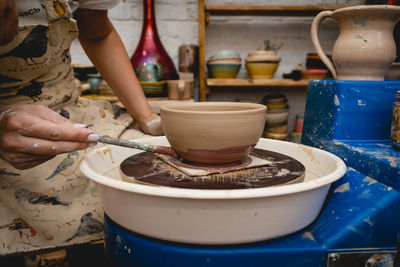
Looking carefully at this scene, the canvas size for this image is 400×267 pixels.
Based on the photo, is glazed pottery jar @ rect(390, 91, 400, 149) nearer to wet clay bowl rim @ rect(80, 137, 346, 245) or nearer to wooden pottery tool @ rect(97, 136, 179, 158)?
wet clay bowl rim @ rect(80, 137, 346, 245)

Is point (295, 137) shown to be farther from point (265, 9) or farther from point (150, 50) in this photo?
point (150, 50)

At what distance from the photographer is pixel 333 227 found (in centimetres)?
48

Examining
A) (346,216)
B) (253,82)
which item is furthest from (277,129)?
(346,216)

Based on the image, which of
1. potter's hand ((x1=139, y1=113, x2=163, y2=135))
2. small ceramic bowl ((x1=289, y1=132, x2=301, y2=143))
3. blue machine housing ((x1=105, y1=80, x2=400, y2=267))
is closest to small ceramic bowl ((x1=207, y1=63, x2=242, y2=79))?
small ceramic bowl ((x1=289, y1=132, x2=301, y2=143))

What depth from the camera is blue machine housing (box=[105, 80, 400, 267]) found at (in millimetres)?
424

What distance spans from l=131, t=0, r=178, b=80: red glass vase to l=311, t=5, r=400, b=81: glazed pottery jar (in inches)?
45.8

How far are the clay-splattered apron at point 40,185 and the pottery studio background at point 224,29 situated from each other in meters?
1.29

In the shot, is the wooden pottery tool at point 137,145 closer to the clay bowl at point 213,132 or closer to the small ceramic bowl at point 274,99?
the clay bowl at point 213,132

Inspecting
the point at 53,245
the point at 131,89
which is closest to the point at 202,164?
the point at 53,245

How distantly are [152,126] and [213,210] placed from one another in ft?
2.20

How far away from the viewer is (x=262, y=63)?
5.61 ft

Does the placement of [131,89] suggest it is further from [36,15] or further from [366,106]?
[366,106]

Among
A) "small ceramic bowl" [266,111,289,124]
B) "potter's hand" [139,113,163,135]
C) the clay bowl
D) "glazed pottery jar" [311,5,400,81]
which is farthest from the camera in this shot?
"small ceramic bowl" [266,111,289,124]

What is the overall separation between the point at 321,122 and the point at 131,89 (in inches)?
27.6
